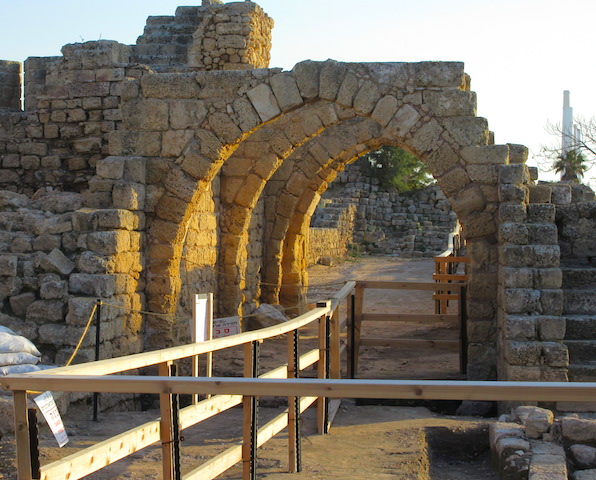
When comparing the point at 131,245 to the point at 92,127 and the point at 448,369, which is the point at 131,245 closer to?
the point at 92,127

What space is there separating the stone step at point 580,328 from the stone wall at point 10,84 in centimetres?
831

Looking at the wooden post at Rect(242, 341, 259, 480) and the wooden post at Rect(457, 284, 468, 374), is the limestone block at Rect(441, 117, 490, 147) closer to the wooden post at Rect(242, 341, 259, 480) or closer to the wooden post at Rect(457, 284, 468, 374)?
the wooden post at Rect(457, 284, 468, 374)

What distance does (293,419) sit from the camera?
17.3 feet

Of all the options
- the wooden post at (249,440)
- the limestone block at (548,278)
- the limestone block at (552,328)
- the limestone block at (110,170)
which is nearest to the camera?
the wooden post at (249,440)

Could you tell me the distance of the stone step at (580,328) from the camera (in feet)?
25.5

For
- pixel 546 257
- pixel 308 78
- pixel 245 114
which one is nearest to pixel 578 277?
pixel 546 257

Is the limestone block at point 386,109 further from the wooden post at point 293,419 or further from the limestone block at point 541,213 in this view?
the wooden post at point 293,419


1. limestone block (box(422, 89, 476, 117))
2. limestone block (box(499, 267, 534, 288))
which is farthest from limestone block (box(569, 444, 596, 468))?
limestone block (box(422, 89, 476, 117))

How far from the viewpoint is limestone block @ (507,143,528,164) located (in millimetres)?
8578

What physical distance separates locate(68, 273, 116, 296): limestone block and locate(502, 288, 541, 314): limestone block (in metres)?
3.66

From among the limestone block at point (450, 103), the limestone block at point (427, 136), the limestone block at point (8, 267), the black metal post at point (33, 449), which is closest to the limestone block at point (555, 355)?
the limestone block at point (427, 136)

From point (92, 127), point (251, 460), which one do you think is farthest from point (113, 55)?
point (251, 460)

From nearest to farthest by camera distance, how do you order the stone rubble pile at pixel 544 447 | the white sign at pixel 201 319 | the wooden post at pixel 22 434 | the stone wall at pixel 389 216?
the wooden post at pixel 22 434 → the stone rubble pile at pixel 544 447 → the white sign at pixel 201 319 → the stone wall at pixel 389 216

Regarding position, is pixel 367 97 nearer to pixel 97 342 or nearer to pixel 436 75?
pixel 436 75
